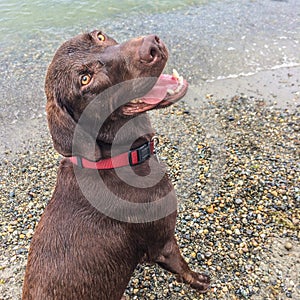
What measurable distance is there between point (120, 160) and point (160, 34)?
6.04 meters

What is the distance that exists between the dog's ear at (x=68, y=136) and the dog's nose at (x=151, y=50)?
630 millimetres

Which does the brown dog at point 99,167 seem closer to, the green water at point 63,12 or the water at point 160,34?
the water at point 160,34

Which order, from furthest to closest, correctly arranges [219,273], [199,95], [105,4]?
1. [105,4]
2. [199,95]
3. [219,273]

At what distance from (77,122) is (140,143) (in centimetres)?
49

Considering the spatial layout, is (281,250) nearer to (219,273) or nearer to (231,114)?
(219,273)

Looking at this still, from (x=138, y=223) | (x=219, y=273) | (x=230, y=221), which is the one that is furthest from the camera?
(x=230, y=221)

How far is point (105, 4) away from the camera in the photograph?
31.1ft

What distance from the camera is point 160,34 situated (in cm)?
803

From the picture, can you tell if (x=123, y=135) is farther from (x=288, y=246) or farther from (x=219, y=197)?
(x=288, y=246)

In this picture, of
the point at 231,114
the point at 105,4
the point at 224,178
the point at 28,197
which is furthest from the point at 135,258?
the point at 105,4

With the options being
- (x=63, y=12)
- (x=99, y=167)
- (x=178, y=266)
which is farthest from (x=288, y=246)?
(x=63, y=12)

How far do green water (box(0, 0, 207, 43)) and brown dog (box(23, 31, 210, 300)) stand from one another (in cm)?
658

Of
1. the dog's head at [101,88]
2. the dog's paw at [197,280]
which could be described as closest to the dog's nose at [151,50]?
the dog's head at [101,88]

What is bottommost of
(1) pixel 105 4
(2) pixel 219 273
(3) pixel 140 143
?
(2) pixel 219 273
